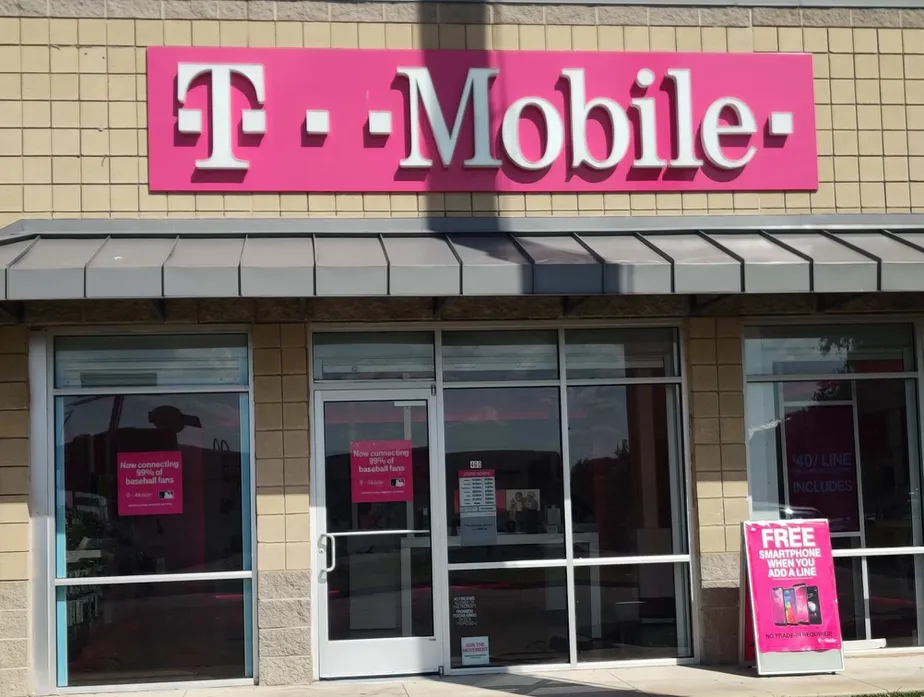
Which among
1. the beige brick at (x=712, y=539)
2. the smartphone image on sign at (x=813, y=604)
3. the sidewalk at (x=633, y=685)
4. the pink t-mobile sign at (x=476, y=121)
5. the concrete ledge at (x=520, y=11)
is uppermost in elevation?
the concrete ledge at (x=520, y=11)

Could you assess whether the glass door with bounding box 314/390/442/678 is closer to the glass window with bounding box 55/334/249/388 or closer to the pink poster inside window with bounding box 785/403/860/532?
the glass window with bounding box 55/334/249/388

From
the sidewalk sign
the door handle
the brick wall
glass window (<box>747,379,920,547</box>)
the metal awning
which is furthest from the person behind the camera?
glass window (<box>747,379,920,547</box>)

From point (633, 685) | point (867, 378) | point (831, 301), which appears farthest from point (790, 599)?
point (831, 301)

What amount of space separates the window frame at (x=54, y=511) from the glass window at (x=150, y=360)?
Result: 1.7 inches

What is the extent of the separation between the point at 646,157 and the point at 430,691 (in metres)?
4.71

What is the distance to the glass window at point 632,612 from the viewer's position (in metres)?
9.44

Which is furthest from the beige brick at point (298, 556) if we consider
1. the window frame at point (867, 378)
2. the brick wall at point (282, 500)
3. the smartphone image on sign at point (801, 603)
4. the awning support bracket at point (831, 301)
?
the awning support bracket at point (831, 301)

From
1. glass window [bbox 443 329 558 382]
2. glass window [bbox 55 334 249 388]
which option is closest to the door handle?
glass window [bbox 55 334 249 388]

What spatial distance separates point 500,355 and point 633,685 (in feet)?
9.38

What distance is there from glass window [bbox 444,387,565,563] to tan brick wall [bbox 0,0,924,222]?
5.35 feet

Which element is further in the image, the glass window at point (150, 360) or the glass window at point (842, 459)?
the glass window at point (842, 459)

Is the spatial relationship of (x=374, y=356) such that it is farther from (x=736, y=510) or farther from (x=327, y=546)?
(x=736, y=510)

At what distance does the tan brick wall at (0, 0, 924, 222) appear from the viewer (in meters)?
9.10

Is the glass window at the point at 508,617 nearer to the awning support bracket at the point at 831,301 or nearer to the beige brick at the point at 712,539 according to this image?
the beige brick at the point at 712,539
